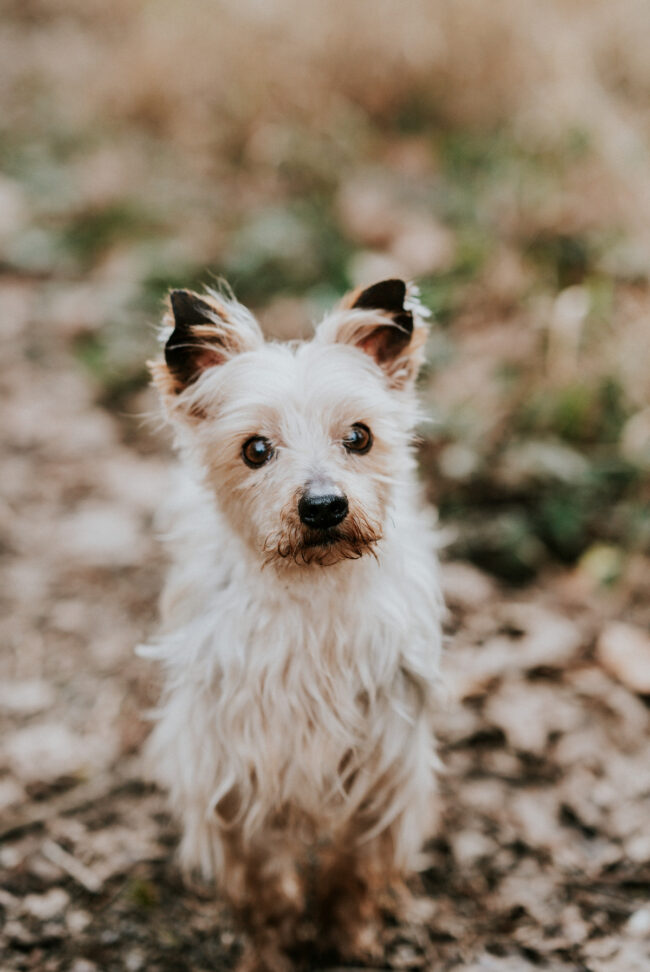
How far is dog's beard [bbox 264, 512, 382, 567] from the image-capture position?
1990 mm

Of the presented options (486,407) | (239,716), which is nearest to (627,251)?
(486,407)

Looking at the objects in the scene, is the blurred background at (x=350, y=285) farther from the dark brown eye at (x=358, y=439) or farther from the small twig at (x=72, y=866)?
the dark brown eye at (x=358, y=439)

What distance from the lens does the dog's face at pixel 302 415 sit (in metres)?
2.01

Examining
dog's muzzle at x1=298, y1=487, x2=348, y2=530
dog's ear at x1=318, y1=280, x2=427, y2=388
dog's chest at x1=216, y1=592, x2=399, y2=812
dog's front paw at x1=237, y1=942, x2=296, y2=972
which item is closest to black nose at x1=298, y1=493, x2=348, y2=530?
dog's muzzle at x1=298, y1=487, x2=348, y2=530

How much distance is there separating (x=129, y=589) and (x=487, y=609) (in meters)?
1.67

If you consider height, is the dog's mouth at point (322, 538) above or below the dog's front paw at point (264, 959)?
above

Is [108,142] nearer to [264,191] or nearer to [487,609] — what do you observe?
[264,191]

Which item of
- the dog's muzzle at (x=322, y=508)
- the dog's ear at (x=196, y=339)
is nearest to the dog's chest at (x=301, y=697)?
the dog's muzzle at (x=322, y=508)

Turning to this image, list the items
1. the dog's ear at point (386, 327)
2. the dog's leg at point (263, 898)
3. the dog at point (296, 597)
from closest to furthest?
the dog at point (296, 597) → the dog's ear at point (386, 327) → the dog's leg at point (263, 898)

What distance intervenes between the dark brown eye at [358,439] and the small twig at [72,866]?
173 cm

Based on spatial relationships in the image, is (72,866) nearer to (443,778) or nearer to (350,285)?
(443,778)

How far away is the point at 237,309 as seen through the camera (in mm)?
2457

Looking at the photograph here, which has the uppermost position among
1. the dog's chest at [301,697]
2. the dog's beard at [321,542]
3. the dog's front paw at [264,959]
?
the dog's beard at [321,542]

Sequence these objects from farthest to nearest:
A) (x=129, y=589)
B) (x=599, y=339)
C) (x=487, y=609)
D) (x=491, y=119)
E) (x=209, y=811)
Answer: (x=491, y=119)
(x=599, y=339)
(x=129, y=589)
(x=487, y=609)
(x=209, y=811)
